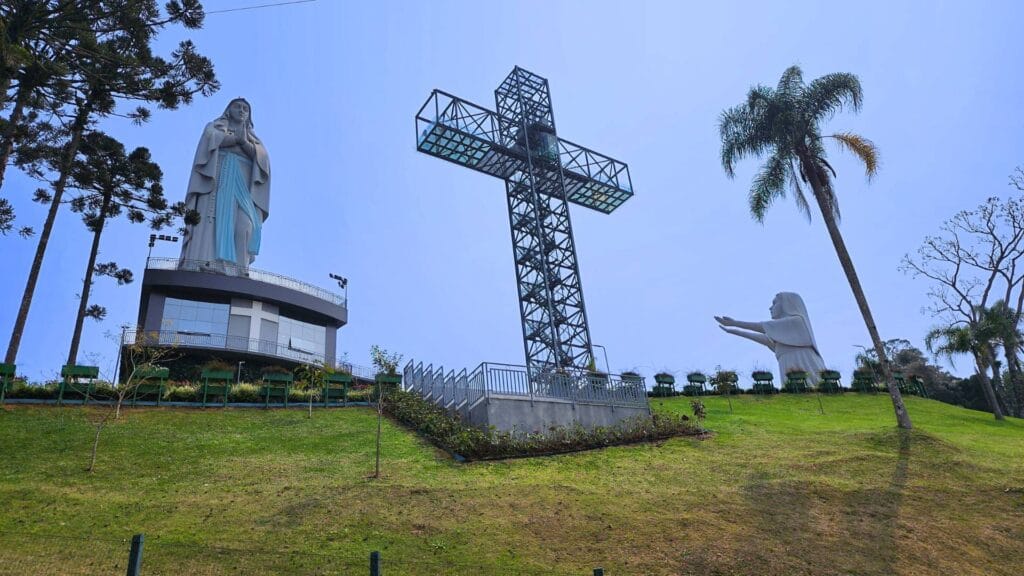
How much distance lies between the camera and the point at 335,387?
2447 centimetres

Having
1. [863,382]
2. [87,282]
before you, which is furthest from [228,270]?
[863,382]

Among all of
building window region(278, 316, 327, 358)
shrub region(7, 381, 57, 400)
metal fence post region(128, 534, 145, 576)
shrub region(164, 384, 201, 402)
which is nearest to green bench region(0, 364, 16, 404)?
shrub region(7, 381, 57, 400)

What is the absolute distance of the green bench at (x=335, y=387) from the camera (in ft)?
77.8

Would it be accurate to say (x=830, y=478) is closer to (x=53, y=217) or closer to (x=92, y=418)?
(x=92, y=418)

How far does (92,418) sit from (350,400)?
805 cm

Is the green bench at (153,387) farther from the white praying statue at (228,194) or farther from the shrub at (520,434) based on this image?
the white praying statue at (228,194)

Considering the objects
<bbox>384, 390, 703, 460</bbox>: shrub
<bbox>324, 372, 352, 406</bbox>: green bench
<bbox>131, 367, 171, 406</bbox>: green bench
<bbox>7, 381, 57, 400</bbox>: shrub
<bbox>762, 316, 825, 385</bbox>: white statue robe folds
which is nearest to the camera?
<bbox>384, 390, 703, 460</bbox>: shrub

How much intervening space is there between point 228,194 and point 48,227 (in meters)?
17.1

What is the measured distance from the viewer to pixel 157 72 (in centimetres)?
1945

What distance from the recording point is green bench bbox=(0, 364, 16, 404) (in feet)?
65.3

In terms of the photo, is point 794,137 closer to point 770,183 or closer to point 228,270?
point 770,183

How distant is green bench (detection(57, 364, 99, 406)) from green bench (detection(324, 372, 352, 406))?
23.0 ft

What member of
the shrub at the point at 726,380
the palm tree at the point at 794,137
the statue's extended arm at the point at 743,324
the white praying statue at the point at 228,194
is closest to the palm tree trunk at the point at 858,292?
the palm tree at the point at 794,137

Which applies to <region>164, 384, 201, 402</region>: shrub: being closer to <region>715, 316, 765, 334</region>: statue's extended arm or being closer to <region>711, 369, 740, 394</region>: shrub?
<region>711, 369, 740, 394</region>: shrub
